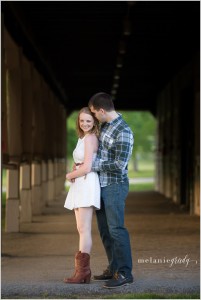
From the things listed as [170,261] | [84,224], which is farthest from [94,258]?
[84,224]

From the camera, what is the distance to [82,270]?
6.56 metres

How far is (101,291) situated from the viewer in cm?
637

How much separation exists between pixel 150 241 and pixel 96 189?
413 centimetres

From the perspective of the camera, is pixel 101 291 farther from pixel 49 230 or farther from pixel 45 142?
pixel 45 142

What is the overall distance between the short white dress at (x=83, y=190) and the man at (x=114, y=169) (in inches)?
2.5

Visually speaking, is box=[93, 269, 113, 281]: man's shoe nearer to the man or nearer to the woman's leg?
the man

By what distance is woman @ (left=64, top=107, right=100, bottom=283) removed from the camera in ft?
21.0

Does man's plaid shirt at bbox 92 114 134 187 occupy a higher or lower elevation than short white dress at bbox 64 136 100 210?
higher

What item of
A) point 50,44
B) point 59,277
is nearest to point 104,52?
point 50,44

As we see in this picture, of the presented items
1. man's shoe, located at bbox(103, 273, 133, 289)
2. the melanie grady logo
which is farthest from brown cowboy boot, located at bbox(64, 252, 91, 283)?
the melanie grady logo

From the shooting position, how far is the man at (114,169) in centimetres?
639

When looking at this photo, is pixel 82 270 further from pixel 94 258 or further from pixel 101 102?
pixel 94 258

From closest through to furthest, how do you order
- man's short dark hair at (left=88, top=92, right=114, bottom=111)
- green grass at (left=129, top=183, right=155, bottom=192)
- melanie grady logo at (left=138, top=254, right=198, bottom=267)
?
1. man's short dark hair at (left=88, top=92, right=114, bottom=111)
2. melanie grady logo at (left=138, top=254, right=198, bottom=267)
3. green grass at (left=129, top=183, right=155, bottom=192)

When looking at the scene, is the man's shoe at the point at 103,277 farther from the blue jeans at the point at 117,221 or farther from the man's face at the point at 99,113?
the man's face at the point at 99,113
